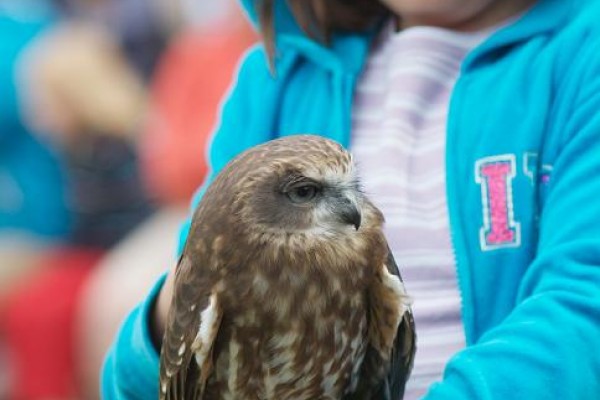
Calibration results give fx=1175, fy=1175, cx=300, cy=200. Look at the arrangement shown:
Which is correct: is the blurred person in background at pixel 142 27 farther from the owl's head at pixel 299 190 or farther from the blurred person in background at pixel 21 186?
the owl's head at pixel 299 190

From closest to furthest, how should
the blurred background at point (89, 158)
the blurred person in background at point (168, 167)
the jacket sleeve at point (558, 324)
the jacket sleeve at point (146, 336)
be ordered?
1. the jacket sleeve at point (558, 324)
2. the jacket sleeve at point (146, 336)
3. the blurred person in background at point (168, 167)
4. the blurred background at point (89, 158)

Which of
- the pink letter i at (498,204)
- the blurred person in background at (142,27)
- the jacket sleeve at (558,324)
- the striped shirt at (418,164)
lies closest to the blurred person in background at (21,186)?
the blurred person in background at (142,27)

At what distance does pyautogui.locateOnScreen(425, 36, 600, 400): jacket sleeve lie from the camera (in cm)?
128

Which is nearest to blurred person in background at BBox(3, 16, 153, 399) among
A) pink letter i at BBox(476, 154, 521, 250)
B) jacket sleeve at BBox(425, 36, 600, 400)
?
pink letter i at BBox(476, 154, 521, 250)

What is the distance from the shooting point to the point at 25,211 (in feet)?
11.8

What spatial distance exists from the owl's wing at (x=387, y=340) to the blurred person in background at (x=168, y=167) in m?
1.41

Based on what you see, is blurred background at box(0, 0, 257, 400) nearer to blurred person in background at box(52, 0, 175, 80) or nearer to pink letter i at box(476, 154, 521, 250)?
blurred person in background at box(52, 0, 175, 80)

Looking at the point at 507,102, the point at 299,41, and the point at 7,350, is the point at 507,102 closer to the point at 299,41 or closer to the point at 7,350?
the point at 299,41

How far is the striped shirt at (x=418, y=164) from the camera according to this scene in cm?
157

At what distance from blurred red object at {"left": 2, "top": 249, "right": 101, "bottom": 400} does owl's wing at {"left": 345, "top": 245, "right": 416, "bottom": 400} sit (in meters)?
1.86

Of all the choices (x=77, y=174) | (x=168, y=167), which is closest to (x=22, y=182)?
(x=77, y=174)

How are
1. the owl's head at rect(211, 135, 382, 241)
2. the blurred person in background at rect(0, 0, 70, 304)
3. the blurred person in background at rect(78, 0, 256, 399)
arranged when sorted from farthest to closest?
the blurred person in background at rect(0, 0, 70, 304)
the blurred person in background at rect(78, 0, 256, 399)
the owl's head at rect(211, 135, 382, 241)

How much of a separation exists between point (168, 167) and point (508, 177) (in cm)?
170

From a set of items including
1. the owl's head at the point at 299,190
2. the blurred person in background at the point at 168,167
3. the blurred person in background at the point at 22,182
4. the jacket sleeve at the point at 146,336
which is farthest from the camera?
the blurred person in background at the point at 22,182
